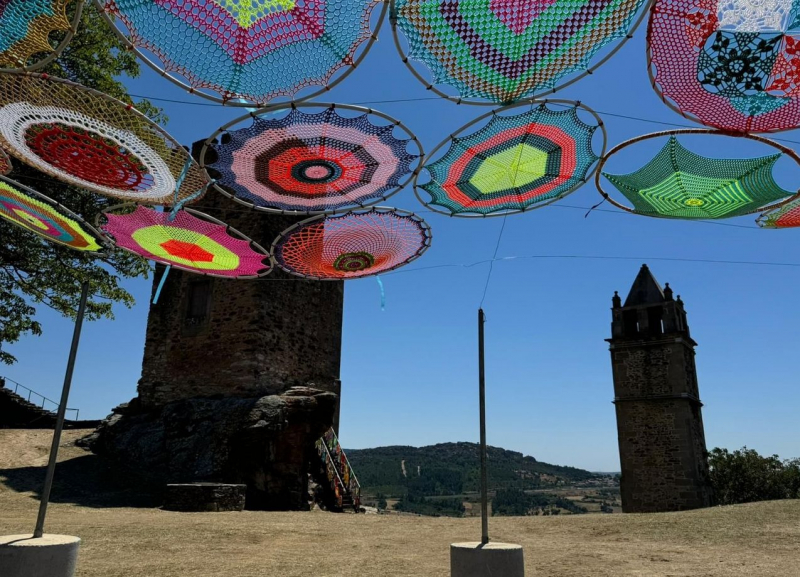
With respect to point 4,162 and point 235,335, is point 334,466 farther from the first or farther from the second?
point 4,162

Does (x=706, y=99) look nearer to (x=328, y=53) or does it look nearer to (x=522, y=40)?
(x=522, y=40)

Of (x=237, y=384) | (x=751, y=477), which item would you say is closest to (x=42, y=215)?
(x=237, y=384)

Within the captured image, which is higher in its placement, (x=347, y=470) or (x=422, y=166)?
(x=422, y=166)

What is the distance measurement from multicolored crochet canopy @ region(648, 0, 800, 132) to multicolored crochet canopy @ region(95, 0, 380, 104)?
2.62 metres

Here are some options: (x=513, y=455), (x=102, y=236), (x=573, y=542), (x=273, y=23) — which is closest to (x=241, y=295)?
(x=102, y=236)

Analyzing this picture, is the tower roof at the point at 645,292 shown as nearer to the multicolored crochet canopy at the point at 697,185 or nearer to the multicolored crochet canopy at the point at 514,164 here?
the multicolored crochet canopy at the point at 697,185

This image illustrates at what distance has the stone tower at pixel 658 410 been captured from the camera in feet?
91.2

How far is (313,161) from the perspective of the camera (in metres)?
6.92

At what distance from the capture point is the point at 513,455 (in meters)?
107

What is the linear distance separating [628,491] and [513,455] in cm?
8101

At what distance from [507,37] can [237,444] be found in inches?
546

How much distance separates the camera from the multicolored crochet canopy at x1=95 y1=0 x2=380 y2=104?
4.61 metres

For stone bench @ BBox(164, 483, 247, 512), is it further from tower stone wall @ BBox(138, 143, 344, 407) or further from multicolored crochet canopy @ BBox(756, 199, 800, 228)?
multicolored crochet canopy @ BBox(756, 199, 800, 228)

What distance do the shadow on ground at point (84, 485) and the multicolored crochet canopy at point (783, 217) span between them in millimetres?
13605
